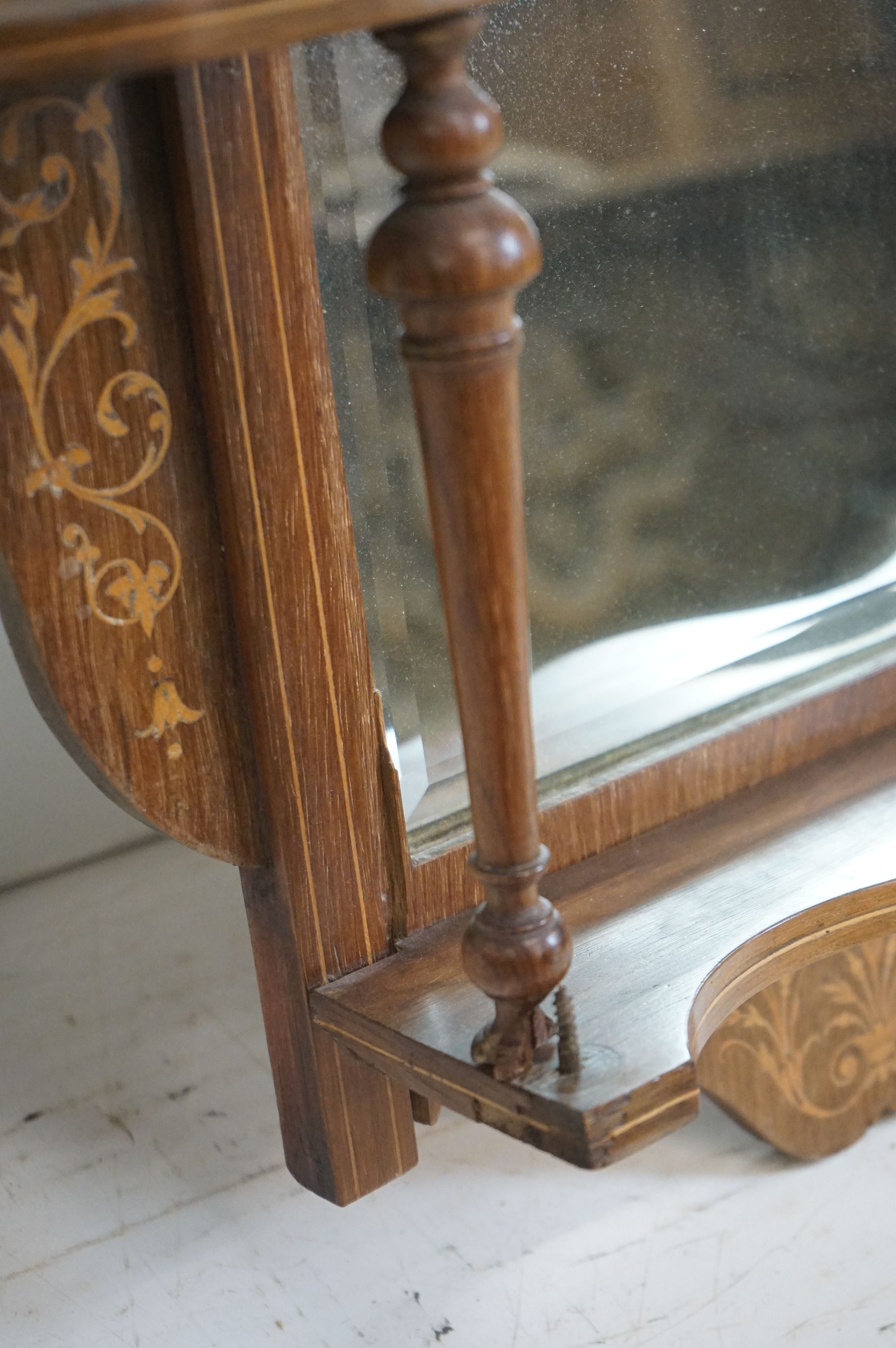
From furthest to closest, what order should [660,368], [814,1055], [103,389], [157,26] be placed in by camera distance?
1. [814,1055]
2. [660,368]
3. [103,389]
4. [157,26]

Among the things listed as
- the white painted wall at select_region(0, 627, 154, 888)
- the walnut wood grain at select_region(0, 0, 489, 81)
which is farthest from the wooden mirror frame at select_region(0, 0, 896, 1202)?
the white painted wall at select_region(0, 627, 154, 888)

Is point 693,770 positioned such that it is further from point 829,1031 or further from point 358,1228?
point 358,1228

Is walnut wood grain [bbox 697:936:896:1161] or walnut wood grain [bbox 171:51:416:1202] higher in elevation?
walnut wood grain [bbox 171:51:416:1202]

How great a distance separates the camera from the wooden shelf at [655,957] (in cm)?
59

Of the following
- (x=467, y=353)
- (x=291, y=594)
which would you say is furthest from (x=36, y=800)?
(x=467, y=353)

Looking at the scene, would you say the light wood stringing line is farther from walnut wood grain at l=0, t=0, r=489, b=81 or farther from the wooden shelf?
walnut wood grain at l=0, t=0, r=489, b=81

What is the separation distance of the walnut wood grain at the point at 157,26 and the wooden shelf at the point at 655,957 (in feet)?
1.28

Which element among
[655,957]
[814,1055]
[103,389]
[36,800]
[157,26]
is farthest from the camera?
[36,800]

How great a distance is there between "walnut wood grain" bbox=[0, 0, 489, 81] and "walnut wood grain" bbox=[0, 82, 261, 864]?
9cm

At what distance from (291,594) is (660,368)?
A: 27cm

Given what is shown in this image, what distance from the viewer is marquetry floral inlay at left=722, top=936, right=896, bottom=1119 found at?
2.86 ft

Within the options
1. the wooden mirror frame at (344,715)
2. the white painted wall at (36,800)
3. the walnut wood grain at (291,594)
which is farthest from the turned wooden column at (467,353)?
the white painted wall at (36,800)

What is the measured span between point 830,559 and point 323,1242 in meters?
0.49

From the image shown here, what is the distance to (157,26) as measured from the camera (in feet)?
1.33
